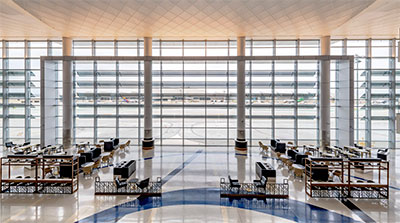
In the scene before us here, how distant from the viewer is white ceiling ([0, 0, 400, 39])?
10.8 metres

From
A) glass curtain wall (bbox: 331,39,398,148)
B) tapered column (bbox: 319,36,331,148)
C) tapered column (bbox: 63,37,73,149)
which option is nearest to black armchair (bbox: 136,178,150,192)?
tapered column (bbox: 63,37,73,149)

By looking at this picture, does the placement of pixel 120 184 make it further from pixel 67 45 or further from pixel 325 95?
pixel 325 95

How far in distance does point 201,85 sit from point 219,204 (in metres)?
11.6

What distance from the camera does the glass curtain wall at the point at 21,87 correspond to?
17.1m

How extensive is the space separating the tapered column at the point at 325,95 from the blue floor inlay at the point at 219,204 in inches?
427

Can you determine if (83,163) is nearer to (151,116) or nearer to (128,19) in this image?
(151,116)

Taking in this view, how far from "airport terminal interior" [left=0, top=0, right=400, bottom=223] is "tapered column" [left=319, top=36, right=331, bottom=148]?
0.08 m

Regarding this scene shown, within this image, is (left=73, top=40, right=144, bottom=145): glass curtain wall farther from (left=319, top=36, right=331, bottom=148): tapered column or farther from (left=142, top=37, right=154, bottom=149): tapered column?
(left=319, top=36, right=331, bottom=148): tapered column

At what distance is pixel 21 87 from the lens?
680 inches

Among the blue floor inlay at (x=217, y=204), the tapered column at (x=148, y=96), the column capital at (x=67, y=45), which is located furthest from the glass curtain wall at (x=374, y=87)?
the column capital at (x=67, y=45)

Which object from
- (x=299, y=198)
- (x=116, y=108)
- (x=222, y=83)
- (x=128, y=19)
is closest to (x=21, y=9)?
(x=128, y=19)

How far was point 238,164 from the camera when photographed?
12.3 meters

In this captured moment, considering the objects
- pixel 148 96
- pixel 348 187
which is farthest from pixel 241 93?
pixel 348 187

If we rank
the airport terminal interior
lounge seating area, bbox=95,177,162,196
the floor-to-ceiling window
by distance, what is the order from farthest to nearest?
the floor-to-ceiling window < the airport terminal interior < lounge seating area, bbox=95,177,162,196
